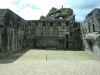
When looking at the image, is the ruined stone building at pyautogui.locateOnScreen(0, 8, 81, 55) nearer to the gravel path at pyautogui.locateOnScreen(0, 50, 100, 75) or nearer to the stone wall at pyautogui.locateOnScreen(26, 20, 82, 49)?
the stone wall at pyautogui.locateOnScreen(26, 20, 82, 49)

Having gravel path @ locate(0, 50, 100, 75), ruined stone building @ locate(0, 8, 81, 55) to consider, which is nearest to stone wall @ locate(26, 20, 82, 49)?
ruined stone building @ locate(0, 8, 81, 55)

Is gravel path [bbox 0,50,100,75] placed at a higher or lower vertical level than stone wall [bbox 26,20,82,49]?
lower

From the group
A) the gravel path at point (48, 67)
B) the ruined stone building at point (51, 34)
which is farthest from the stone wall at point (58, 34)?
the gravel path at point (48, 67)

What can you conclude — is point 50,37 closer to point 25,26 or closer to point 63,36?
point 63,36

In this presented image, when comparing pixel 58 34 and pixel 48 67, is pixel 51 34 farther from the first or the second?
pixel 48 67

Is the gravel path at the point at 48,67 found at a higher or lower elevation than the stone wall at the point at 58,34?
lower

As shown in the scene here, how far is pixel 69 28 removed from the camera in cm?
1082

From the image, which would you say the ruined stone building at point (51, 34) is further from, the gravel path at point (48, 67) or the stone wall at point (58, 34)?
the gravel path at point (48, 67)

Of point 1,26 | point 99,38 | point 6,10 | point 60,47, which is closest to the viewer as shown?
point 99,38

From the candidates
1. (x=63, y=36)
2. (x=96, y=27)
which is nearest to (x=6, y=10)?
(x=96, y=27)

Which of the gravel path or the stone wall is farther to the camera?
the stone wall

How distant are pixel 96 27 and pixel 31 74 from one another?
15.2 feet

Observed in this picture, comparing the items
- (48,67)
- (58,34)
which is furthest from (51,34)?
(48,67)

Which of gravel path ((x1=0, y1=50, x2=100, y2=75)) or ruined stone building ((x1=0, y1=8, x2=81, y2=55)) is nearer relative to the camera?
gravel path ((x1=0, y1=50, x2=100, y2=75))
